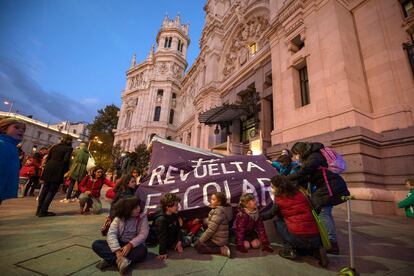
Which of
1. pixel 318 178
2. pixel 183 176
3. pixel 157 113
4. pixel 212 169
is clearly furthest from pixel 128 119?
pixel 318 178

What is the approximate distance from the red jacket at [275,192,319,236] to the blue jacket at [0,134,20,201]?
3.64 metres

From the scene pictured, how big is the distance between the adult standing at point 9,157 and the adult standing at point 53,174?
2.50 m

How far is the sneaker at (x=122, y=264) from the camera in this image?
6.84 feet

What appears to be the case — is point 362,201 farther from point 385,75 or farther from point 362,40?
point 362,40

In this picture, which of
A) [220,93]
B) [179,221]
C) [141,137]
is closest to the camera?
[179,221]

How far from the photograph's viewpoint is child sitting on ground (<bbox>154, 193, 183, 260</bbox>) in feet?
9.17

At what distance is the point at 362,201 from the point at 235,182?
569 centimetres

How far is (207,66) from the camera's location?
22.2 m

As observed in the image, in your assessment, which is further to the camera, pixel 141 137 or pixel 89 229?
pixel 141 137

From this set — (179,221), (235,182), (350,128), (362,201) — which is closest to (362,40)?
(350,128)

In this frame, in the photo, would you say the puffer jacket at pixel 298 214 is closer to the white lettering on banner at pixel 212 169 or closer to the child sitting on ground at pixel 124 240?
the white lettering on banner at pixel 212 169

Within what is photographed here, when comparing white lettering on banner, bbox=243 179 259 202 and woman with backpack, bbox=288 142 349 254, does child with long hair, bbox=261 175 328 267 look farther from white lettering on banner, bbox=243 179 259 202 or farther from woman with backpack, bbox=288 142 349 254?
white lettering on banner, bbox=243 179 259 202

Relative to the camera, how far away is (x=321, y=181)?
2.95m

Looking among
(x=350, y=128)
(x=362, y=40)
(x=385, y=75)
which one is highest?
(x=362, y=40)
